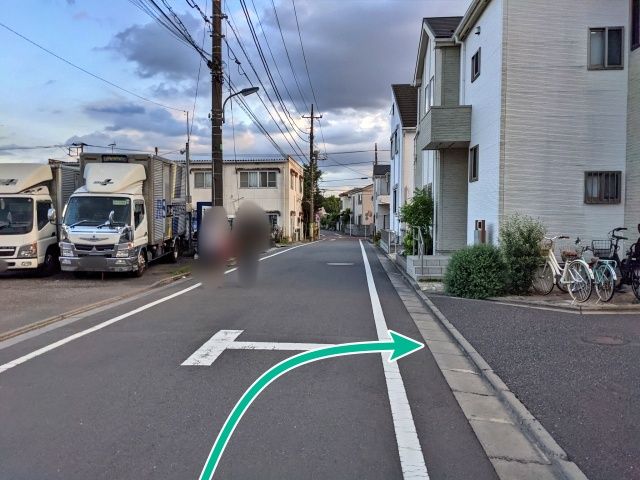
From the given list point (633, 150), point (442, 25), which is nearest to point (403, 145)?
point (442, 25)

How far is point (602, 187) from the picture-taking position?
12500 mm

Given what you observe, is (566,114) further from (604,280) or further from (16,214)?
(16,214)

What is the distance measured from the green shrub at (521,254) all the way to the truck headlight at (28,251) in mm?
12231

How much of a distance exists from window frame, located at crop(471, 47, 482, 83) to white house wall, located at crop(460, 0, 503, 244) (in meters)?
0.14

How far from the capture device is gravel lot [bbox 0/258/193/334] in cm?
986

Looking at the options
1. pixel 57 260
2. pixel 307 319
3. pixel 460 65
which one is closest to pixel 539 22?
pixel 460 65

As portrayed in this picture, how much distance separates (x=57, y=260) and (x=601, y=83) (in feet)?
50.8

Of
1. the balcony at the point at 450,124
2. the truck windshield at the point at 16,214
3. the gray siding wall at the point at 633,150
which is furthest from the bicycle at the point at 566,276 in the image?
the truck windshield at the point at 16,214

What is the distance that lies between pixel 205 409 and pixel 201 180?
39794 millimetres

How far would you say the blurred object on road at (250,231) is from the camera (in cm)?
792

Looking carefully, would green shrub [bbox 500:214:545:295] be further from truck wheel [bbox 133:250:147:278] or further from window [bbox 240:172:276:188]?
window [bbox 240:172:276:188]

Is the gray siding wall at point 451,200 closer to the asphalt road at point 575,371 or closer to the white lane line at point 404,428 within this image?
the asphalt road at point 575,371

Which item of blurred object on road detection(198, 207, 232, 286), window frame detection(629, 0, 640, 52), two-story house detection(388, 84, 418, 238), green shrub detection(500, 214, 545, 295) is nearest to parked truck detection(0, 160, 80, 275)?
blurred object on road detection(198, 207, 232, 286)

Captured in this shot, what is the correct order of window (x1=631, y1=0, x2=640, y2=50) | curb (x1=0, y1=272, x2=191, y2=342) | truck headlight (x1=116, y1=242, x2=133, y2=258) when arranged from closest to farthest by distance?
curb (x1=0, y1=272, x2=191, y2=342) < window (x1=631, y1=0, x2=640, y2=50) < truck headlight (x1=116, y1=242, x2=133, y2=258)
